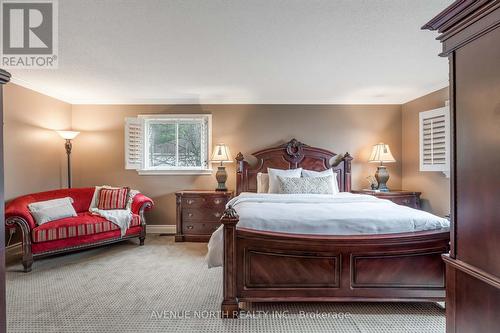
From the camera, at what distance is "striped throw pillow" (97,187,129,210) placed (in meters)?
4.18

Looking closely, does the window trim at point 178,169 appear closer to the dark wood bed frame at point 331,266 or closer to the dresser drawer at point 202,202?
the dresser drawer at point 202,202

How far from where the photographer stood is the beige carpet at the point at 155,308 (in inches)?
82.9

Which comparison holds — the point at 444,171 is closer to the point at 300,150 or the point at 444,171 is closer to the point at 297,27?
the point at 300,150

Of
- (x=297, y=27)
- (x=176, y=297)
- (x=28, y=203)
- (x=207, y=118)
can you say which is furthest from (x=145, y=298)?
(x=207, y=118)

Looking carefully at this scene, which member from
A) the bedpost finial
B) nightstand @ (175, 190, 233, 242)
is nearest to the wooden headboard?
nightstand @ (175, 190, 233, 242)

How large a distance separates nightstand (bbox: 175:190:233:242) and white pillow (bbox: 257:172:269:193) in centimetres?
52

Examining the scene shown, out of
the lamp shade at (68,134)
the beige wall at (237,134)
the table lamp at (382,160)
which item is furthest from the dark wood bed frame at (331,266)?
the lamp shade at (68,134)

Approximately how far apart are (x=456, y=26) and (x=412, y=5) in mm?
1222

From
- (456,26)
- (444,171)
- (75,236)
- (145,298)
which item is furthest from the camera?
(444,171)

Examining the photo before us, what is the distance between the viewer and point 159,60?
302 cm

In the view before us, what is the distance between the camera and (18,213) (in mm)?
3127

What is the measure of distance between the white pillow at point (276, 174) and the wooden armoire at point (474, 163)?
3098 millimetres

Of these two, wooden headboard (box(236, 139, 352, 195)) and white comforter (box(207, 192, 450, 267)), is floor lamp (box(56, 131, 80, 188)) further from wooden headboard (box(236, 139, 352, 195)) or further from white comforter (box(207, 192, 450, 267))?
white comforter (box(207, 192, 450, 267))

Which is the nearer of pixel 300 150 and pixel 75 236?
pixel 75 236
